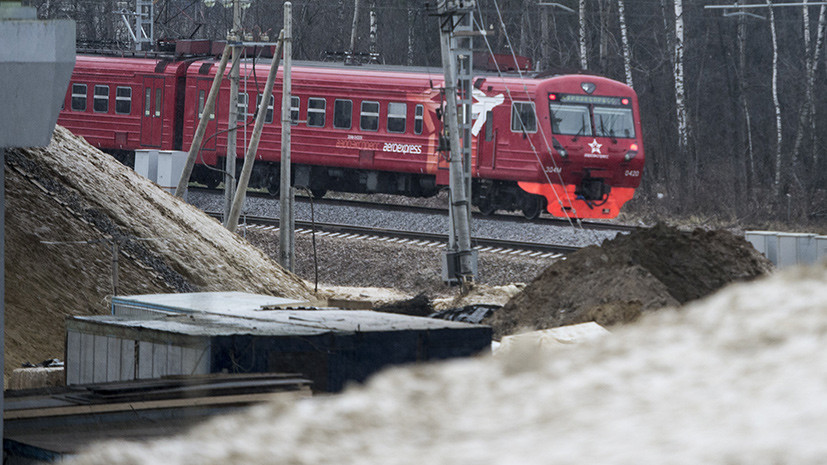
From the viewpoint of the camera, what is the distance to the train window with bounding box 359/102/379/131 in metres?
24.3

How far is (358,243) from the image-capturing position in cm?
2122

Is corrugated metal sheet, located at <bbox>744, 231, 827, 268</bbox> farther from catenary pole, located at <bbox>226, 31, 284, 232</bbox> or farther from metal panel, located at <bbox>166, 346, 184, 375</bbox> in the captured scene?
metal panel, located at <bbox>166, 346, 184, 375</bbox>

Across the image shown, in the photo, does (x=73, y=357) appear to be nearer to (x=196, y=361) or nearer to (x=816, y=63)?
(x=196, y=361)

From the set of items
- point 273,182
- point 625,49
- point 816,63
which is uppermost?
point 625,49

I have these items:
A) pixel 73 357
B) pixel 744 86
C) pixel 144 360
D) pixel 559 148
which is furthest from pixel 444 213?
pixel 144 360

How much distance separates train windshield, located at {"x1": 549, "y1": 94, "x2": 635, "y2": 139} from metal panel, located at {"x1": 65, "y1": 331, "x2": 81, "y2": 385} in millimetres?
15243

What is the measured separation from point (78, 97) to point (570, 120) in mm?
13110

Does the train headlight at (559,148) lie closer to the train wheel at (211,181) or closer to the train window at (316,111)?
the train window at (316,111)

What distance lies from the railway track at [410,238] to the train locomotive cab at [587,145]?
Answer: 2364mm

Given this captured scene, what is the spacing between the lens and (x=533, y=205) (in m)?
23.5

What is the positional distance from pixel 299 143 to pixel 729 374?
24.1 metres

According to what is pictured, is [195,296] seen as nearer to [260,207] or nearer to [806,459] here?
[806,459]

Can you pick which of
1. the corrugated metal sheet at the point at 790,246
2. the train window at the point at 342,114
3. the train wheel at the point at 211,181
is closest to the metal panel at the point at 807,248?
the corrugated metal sheet at the point at 790,246

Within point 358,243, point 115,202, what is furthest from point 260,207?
point 115,202
